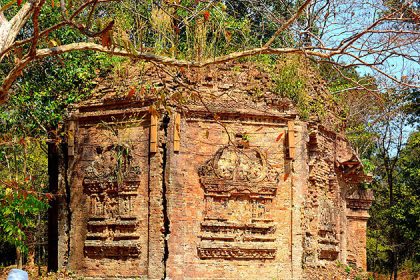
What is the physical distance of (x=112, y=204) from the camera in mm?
13562

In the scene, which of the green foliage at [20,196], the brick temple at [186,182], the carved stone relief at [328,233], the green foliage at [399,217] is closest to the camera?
the green foliage at [20,196]

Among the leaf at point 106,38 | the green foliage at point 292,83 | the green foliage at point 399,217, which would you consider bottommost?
the green foliage at point 399,217

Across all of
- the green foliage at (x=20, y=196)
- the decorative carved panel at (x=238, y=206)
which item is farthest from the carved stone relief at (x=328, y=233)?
the green foliage at (x=20, y=196)

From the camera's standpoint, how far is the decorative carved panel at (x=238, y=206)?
1323cm

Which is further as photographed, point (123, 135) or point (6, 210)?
point (123, 135)

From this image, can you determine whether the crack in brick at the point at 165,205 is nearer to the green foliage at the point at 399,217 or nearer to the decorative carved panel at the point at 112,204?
the decorative carved panel at the point at 112,204

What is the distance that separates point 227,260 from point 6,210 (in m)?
4.10

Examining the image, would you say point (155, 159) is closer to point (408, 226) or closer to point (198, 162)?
point (198, 162)

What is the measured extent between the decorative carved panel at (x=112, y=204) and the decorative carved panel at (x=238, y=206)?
4.43 ft

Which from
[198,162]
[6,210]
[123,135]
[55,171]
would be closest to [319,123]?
[198,162]

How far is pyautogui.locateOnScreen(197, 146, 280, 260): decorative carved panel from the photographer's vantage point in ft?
43.4

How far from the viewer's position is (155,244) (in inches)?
512

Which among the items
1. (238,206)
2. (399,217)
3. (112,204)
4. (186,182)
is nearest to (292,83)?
(238,206)

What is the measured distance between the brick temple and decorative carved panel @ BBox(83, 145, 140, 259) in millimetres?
21
